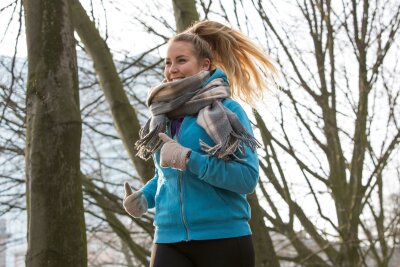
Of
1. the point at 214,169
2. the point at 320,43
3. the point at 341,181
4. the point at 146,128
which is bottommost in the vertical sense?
the point at 214,169

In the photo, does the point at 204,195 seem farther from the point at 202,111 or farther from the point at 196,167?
the point at 202,111

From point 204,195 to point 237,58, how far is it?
3.01 feet

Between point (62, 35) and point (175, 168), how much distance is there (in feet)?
4.03

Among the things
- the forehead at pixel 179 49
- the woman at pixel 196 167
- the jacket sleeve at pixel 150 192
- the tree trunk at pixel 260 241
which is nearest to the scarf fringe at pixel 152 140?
the woman at pixel 196 167

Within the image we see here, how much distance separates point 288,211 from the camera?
9.29m

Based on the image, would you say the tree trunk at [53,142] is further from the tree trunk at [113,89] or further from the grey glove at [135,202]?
the tree trunk at [113,89]

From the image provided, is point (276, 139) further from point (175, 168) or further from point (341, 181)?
point (175, 168)

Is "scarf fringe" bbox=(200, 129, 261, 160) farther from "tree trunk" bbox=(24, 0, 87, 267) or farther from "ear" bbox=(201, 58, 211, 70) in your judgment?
"tree trunk" bbox=(24, 0, 87, 267)

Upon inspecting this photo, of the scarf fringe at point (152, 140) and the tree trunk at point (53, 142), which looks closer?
the scarf fringe at point (152, 140)

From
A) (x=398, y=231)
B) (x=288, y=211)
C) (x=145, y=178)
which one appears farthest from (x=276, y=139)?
(x=145, y=178)

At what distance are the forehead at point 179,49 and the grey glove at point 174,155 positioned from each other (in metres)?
0.50

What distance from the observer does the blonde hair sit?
11.6 feet

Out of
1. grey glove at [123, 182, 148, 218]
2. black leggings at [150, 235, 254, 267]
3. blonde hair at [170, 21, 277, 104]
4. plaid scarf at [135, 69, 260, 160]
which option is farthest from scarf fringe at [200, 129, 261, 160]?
blonde hair at [170, 21, 277, 104]

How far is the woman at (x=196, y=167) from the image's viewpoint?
2912 mm
